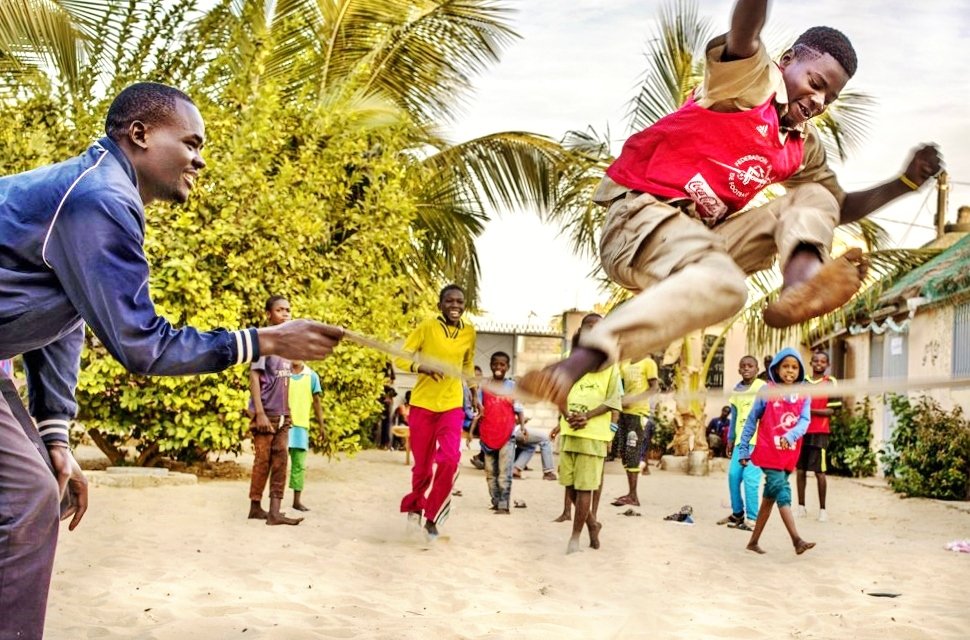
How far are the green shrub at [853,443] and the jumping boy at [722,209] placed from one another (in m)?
16.0

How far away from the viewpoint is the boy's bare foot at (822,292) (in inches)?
132

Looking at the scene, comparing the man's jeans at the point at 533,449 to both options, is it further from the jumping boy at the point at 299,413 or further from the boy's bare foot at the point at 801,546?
the boy's bare foot at the point at 801,546

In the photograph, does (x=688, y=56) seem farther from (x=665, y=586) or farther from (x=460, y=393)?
(x=665, y=586)

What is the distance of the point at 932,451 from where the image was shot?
1515 cm

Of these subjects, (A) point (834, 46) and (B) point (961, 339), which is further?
(B) point (961, 339)

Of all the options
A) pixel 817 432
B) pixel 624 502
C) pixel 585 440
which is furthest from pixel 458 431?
pixel 817 432

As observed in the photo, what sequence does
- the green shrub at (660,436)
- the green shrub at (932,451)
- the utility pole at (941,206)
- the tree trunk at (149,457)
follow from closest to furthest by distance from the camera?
the tree trunk at (149,457) → the green shrub at (932,451) → the green shrub at (660,436) → the utility pole at (941,206)

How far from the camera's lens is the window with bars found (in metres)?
15.5

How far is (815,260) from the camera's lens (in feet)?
11.6

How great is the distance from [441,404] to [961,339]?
33.2ft

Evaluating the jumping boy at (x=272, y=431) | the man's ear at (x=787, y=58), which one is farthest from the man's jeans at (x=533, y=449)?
the man's ear at (x=787, y=58)

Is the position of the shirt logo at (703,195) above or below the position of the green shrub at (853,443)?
above

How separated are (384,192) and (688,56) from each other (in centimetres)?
487

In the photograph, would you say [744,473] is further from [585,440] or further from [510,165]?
[510,165]
